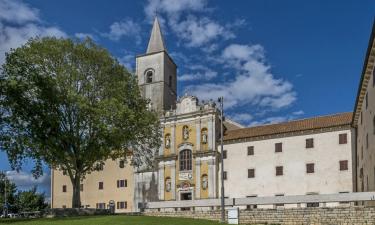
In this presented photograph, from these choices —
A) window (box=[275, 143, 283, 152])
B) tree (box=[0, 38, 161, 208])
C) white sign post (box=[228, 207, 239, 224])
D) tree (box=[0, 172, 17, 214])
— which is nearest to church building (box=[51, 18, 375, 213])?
window (box=[275, 143, 283, 152])

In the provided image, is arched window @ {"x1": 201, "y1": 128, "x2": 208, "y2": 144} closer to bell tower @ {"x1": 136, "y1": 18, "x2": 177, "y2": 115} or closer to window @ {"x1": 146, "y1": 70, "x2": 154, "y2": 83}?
bell tower @ {"x1": 136, "y1": 18, "x2": 177, "y2": 115}

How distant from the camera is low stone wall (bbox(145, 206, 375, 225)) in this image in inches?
1181

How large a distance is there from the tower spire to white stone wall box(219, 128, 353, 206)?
20.8m

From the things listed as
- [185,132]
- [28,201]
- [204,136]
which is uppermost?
[185,132]

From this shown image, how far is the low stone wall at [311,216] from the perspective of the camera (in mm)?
30000

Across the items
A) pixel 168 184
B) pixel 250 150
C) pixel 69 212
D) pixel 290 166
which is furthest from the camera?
pixel 168 184

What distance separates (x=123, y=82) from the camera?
43844 mm

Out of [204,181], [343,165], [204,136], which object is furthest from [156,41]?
[343,165]

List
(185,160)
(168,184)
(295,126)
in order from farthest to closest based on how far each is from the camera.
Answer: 1. (168,184)
2. (185,160)
3. (295,126)

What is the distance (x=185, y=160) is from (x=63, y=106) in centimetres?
2232

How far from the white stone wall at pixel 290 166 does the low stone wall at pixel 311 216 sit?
1689 centimetres

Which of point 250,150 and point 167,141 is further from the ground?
point 167,141

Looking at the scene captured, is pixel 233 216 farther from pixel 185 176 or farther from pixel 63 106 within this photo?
pixel 185 176

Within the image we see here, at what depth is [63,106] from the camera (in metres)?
41.6
